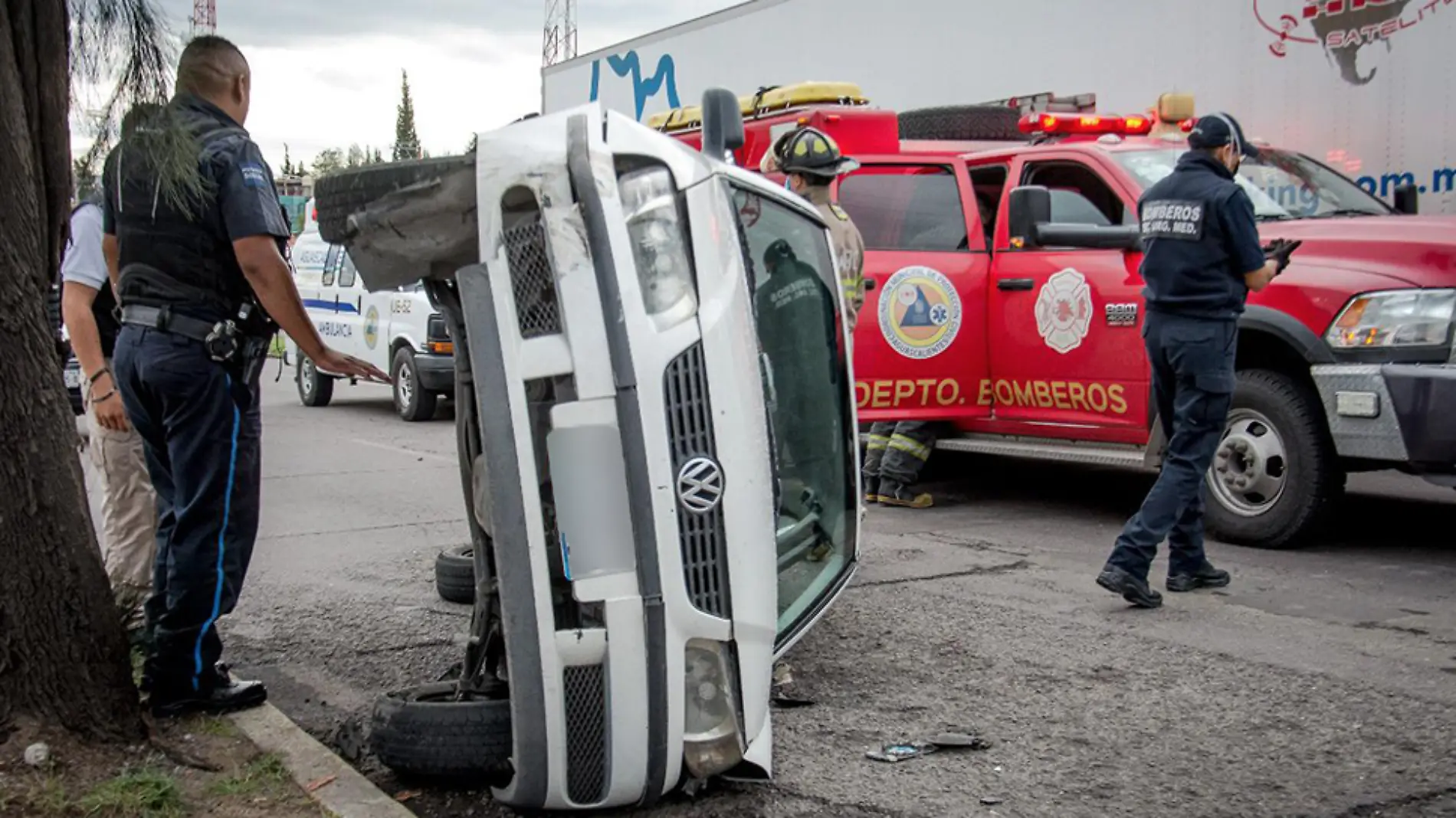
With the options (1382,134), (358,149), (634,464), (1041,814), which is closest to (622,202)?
(634,464)

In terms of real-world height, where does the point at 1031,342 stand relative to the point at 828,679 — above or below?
above

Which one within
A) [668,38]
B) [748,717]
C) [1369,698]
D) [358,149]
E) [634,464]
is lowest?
[1369,698]

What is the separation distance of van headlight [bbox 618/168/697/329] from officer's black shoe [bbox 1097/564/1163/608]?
289 cm

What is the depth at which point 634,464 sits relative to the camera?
9.99 ft

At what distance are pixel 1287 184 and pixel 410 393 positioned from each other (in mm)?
9127

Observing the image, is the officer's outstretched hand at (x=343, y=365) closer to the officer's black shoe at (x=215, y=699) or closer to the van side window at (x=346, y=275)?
the officer's black shoe at (x=215, y=699)

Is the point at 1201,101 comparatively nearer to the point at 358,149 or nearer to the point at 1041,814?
the point at 358,149

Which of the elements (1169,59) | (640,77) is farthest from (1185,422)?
(640,77)

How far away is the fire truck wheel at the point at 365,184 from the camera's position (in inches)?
126

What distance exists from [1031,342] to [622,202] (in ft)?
15.8

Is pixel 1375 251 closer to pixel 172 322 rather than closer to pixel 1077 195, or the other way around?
pixel 1077 195

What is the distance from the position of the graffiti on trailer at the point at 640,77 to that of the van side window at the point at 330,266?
137 inches

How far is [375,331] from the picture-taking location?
15.0 m

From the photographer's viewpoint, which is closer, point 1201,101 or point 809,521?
point 809,521
